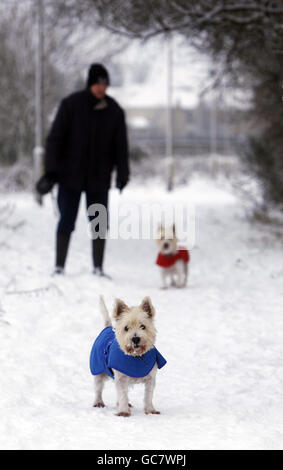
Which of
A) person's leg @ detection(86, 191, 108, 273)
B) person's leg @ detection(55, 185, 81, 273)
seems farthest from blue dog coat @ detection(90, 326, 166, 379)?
person's leg @ detection(55, 185, 81, 273)

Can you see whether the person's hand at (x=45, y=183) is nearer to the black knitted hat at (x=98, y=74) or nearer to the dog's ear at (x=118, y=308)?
the black knitted hat at (x=98, y=74)

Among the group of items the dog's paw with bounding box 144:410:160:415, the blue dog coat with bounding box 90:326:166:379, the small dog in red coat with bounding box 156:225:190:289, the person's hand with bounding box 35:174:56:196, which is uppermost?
the person's hand with bounding box 35:174:56:196

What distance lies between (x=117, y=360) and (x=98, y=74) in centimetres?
463

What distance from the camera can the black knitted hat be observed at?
26.2 ft

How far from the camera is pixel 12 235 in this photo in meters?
11.0

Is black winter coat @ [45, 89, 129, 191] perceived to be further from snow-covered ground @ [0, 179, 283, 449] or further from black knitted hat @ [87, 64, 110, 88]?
snow-covered ground @ [0, 179, 283, 449]

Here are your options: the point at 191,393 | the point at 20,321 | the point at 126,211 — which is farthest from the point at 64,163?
the point at 126,211

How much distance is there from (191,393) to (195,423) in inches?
33.0

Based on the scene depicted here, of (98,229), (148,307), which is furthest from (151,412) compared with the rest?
(98,229)

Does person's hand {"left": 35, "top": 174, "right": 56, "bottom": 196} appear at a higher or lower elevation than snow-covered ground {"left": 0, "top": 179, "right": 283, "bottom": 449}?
higher

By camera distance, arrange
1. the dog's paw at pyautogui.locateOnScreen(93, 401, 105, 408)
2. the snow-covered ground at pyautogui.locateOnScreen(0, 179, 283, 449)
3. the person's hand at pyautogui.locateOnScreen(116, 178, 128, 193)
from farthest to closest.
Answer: the person's hand at pyautogui.locateOnScreen(116, 178, 128, 193) < the dog's paw at pyautogui.locateOnScreen(93, 401, 105, 408) < the snow-covered ground at pyautogui.locateOnScreen(0, 179, 283, 449)

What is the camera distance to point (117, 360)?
4.21m

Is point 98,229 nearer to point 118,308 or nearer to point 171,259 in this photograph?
point 171,259

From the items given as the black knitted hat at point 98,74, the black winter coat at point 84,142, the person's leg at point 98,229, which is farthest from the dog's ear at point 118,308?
the black knitted hat at point 98,74
